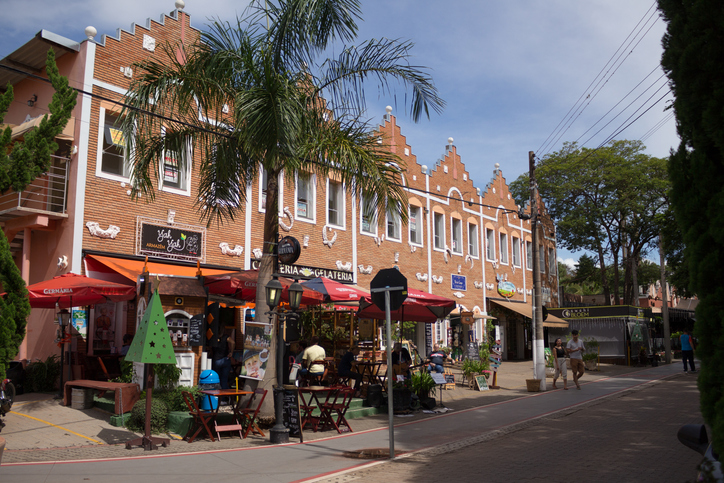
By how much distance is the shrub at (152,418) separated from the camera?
9.90 m

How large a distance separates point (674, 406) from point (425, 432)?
255 inches

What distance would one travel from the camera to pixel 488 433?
10.1 meters

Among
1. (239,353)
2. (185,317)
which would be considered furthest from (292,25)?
(239,353)

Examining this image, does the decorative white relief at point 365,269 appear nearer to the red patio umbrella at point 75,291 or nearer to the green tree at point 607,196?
the red patio umbrella at point 75,291

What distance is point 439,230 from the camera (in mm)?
27047

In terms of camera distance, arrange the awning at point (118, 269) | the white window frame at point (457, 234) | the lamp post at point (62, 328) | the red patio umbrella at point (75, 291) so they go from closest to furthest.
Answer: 1. the red patio umbrella at point (75, 291)
2. the lamp post at point (62, 328)
3. the awning at point (118, 269)
4. the white window frame at point (457, 234)

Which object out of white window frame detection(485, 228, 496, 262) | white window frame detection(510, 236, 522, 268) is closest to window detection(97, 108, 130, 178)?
white window frame detection(485, 228, 496, 262)

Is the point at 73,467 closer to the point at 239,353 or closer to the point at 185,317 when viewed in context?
the point at 185,317

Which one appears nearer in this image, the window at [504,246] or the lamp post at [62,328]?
the lamp post at [62,328]

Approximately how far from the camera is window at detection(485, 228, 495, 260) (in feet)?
101

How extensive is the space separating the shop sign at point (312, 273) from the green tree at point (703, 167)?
1371cm

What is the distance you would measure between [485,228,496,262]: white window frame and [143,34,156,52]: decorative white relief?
1976 centimetres

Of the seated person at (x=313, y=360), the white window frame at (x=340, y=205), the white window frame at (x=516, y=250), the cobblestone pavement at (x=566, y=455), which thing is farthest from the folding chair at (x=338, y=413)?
the white window frame at (x=516, y=250)

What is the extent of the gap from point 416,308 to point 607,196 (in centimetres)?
2682
